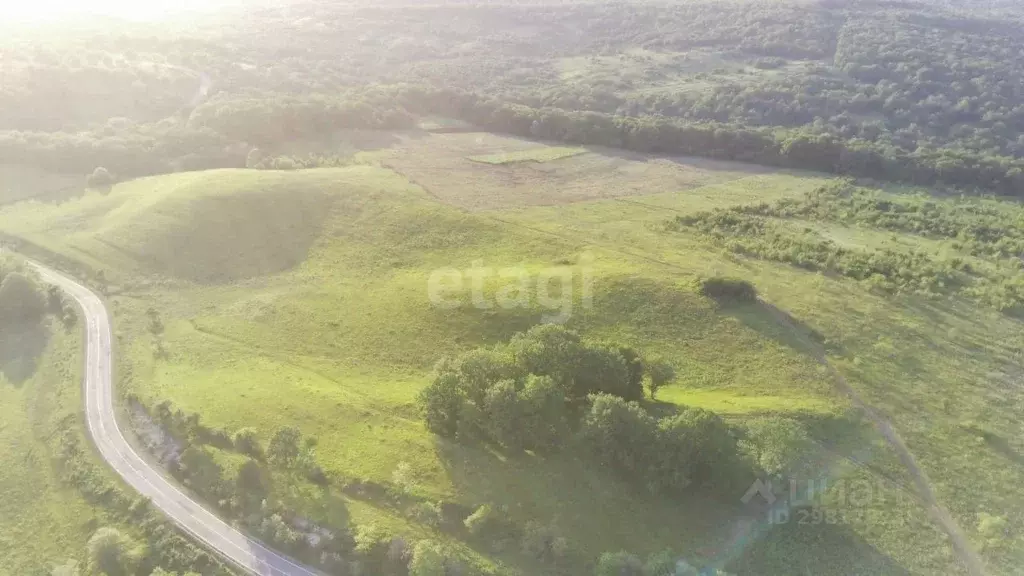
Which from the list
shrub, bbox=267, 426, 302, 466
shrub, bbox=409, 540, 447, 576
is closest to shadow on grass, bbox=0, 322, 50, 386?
shrub, bbox=267, 426, 302, 466

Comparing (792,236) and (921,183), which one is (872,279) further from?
(921,183)

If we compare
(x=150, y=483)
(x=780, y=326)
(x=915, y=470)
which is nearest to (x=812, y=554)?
(x=915, y=470)

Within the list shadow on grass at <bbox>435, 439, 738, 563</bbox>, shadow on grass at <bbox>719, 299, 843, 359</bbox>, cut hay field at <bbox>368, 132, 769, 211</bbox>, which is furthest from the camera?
cut hay field at <bbox>368, 132, 769, 211</bbox>

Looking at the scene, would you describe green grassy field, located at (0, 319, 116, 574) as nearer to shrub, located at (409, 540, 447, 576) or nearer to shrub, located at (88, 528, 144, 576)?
shrub, located at (88, 528, 144, 576)

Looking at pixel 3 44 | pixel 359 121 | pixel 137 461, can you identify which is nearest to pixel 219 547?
pixel 137 461

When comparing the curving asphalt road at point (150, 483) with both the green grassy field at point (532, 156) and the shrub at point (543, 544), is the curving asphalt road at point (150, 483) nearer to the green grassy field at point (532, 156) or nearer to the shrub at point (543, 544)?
the shrub at point (543, 544)

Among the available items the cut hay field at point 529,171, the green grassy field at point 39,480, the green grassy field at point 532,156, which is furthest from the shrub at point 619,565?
the green grassy field at point 532,156
